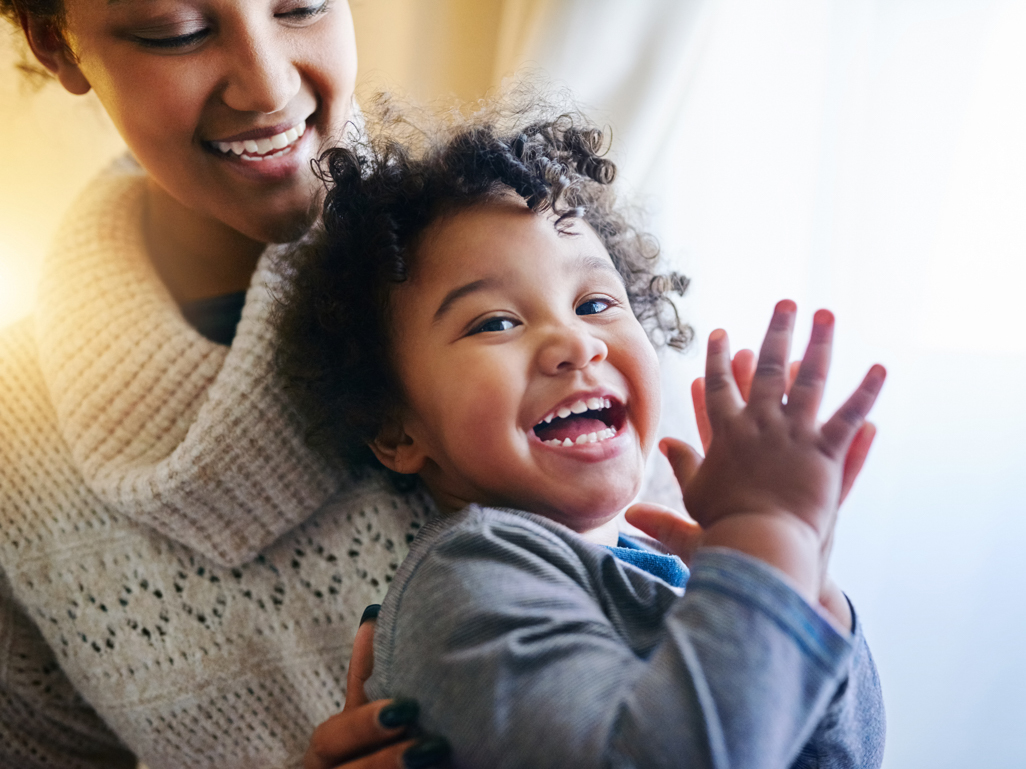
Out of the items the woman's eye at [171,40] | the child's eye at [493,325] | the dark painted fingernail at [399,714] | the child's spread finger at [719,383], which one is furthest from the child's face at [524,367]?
the woman's eye at [171,40]

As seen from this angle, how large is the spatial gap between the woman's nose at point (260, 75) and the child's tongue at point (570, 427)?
0.51 metres

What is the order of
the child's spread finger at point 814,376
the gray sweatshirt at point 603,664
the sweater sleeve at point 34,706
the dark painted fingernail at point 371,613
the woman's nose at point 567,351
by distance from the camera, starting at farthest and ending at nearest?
the sweater sleeve at point 34,706
the dark painted fingernail at point 371,613
the woman's nose at point 567,351
the child's spread finger at point 814,376
the gray sweatshirt at point 603,664

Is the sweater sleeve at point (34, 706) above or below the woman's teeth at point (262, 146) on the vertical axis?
below

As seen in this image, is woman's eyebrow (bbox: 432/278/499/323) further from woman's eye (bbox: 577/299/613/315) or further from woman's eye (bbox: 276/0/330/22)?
woman's eye (bbox: 276/0/330/22)

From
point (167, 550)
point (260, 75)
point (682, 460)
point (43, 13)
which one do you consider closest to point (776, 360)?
point (682, 460)

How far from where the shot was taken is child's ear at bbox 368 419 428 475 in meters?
0.86

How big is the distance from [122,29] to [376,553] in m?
0.69

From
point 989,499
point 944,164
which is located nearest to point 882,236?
point 944,164

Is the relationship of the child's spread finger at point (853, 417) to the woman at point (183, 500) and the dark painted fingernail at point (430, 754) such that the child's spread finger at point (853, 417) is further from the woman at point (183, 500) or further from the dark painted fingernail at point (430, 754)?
the woman at point (183, 500)

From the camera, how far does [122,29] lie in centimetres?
80

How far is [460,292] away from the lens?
77 cm

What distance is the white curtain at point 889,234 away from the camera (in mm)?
921

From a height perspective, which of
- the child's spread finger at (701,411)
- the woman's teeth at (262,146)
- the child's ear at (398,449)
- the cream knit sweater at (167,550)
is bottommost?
the cream knit sweater at (167,550)

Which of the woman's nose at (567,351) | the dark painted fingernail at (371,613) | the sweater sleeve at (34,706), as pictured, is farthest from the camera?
the sweater sleeve at (34,706)
